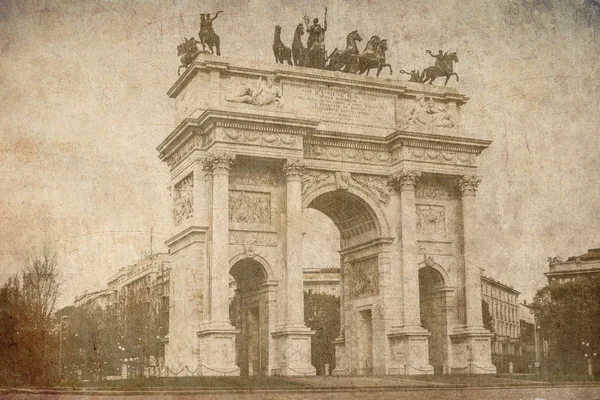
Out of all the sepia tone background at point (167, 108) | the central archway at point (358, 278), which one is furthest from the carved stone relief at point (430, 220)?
the sepia tone background at point (167, 108)

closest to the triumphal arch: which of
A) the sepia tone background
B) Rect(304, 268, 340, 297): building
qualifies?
the sepia tone background

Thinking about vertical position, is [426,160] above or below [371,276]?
above

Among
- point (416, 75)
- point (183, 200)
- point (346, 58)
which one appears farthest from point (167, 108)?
point (416, 75)

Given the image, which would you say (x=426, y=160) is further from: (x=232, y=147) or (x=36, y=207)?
(x=36, y=207)

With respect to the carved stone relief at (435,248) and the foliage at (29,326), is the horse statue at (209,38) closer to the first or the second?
the foliage at (29,326)

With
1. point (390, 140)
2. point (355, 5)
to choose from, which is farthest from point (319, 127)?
point (355, 5)

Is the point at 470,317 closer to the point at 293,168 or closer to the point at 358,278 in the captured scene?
the point at 358,278
